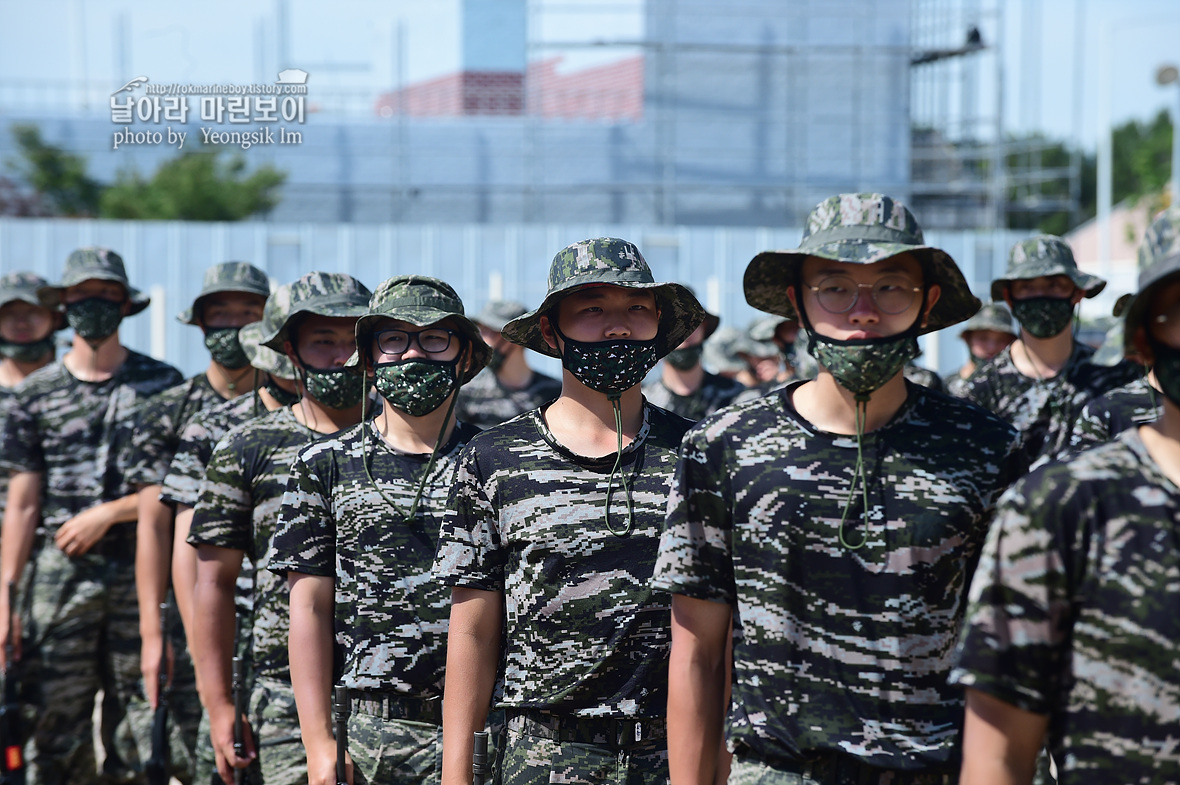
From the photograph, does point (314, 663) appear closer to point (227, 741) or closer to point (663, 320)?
point (227, 741)

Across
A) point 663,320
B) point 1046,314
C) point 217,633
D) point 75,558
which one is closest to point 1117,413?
point 663,320

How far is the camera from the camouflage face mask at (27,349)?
31.8 feet

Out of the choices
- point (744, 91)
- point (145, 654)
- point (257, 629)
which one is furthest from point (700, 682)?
point (744, 91)

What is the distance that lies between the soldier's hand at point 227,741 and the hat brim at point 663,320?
6.33 ft

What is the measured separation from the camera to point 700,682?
10.5 feet

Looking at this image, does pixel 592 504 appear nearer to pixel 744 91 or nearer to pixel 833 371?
pixel 833 371

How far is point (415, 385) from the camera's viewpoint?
14.8ft

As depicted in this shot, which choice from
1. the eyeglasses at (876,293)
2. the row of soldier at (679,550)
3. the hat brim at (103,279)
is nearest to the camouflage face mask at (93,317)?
the hat brim at (103,279)

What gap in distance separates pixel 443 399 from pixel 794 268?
1609mm

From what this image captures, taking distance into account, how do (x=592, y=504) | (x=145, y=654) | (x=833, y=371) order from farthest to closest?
1. (x=145, y=654)
2. (x=592, y=504)
3. (x=833, y=371)

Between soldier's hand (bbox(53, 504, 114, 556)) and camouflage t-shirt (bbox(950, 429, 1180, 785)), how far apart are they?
5672mm

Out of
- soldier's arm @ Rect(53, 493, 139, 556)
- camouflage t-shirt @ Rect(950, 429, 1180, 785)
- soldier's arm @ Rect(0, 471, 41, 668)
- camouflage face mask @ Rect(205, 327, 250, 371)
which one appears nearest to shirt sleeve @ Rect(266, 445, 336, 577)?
camouflage t-shirt @ Rect(950, 429, 1180, 785)

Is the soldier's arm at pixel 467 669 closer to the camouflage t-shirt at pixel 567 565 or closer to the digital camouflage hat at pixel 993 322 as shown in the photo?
the camouflage t-shirt at pixel 567 565

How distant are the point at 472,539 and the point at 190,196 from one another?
3220cm
